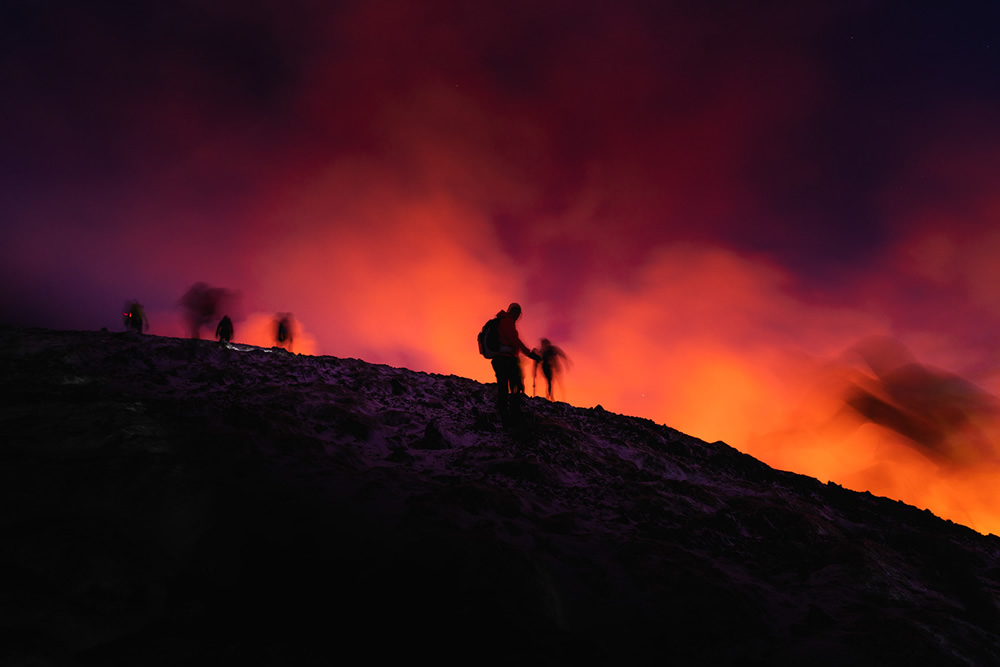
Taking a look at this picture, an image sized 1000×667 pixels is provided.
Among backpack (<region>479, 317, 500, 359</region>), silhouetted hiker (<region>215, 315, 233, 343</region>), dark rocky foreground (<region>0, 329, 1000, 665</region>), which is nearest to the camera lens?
dark rocky foreground (<region>0, 329, 1000, 665</region>)

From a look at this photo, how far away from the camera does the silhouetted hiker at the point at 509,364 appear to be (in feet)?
40.4

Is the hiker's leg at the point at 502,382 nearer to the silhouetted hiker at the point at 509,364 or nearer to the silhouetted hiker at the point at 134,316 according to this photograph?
the silhouetted hiker at the point at 509,364

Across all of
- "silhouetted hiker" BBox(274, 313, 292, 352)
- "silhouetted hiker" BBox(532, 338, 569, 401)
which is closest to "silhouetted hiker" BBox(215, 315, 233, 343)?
"silhouetted hiker" BBox(274, 313, 292, 352)

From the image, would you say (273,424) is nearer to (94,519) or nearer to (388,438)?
(388,438)

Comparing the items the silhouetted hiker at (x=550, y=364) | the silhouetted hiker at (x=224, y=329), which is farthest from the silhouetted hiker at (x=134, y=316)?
the silhouetted hiker at (x=550, y=364)

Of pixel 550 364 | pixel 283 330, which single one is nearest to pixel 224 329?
pixel 283 330

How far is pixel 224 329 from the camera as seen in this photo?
22500 mm

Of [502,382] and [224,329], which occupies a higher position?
[224,329]

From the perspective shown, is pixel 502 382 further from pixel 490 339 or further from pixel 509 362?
pixel 490 339

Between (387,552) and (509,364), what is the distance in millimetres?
7019

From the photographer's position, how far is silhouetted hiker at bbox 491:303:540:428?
12.3 metres

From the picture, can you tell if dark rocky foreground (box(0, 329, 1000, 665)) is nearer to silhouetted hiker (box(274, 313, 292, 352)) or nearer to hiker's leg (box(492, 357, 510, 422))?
hiker's leg (box(492, 357, 510, 422))

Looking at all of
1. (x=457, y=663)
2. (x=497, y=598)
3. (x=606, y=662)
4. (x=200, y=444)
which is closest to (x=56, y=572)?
(x=200, y=444)

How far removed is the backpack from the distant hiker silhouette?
28 millimetres
